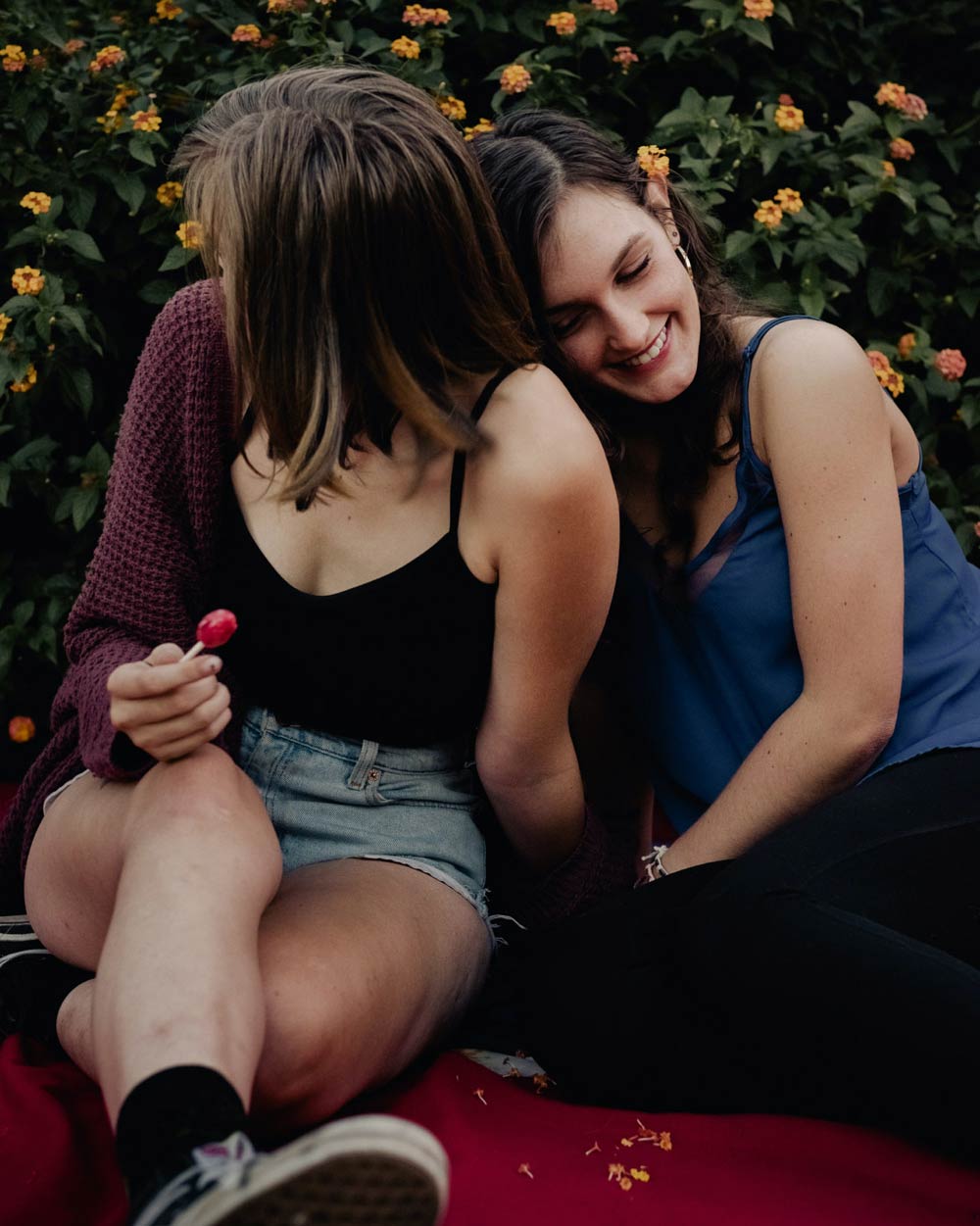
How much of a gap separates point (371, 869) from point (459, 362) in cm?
64

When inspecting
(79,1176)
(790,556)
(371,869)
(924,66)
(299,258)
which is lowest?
(79,1176)

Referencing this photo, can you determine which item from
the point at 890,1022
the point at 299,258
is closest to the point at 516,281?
the point at 299,258

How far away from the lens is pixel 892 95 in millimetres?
2564

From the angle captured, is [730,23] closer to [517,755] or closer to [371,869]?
[517,755]

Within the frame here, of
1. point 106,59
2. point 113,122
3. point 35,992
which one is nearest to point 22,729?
point 35,992

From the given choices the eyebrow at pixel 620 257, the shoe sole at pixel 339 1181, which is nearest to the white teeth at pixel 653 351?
the eyebrow at pixel 620 257

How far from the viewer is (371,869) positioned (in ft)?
5.43

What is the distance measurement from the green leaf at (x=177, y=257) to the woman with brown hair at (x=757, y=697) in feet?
2.38

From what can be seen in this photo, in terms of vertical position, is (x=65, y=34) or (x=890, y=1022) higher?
(x=65, y=34)

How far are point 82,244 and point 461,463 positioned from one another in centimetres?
112

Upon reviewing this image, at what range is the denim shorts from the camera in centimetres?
173

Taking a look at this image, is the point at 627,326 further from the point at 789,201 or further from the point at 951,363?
the point at 951,363

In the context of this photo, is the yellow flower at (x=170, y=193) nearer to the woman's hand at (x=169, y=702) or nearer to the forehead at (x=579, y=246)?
the forehead at (x=579, y=246)

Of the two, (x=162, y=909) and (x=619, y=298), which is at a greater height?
(x=619, y=298)
